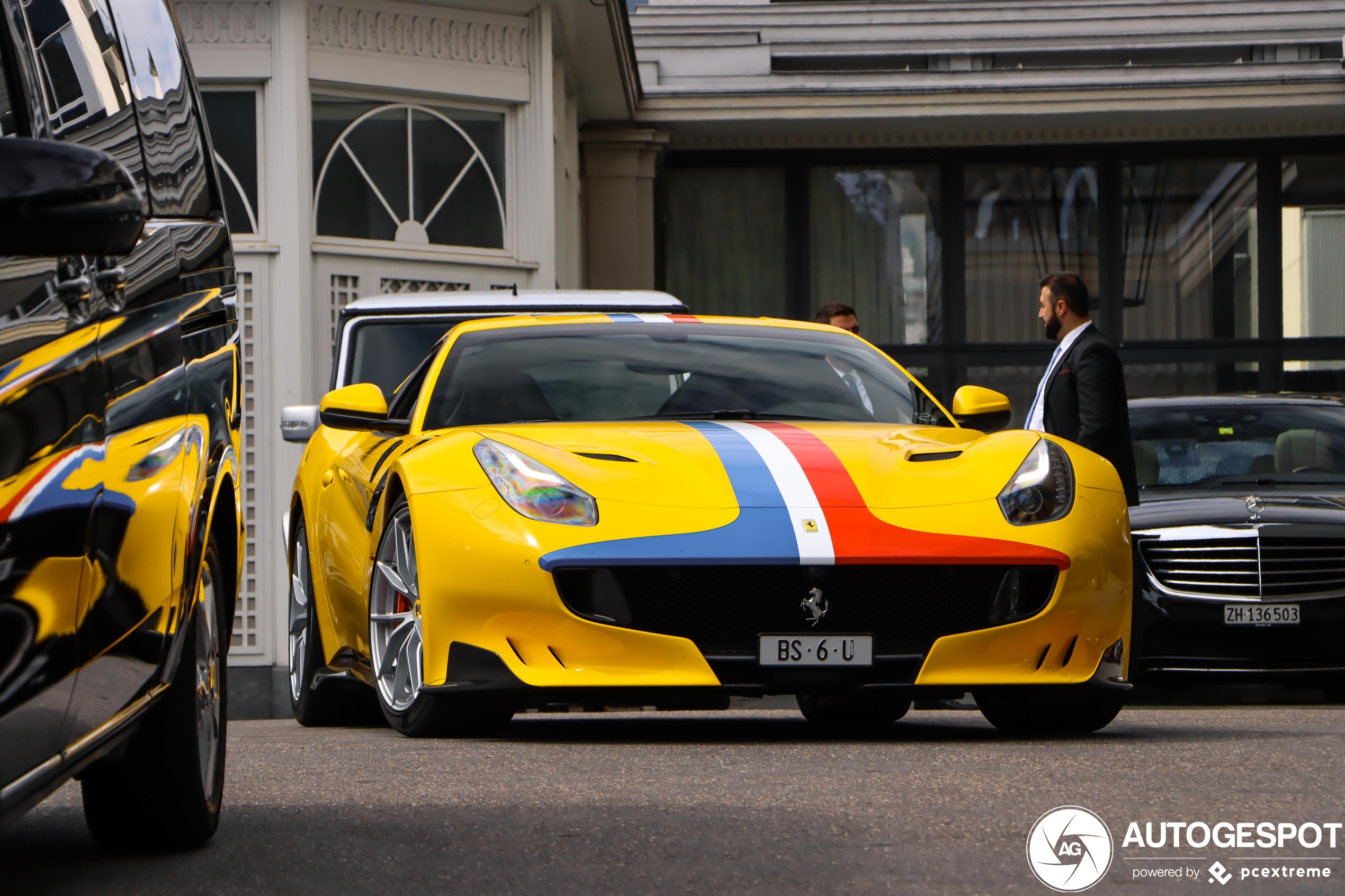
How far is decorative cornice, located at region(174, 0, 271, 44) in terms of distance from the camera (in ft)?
41.6

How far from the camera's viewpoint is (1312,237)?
18016 millimetres

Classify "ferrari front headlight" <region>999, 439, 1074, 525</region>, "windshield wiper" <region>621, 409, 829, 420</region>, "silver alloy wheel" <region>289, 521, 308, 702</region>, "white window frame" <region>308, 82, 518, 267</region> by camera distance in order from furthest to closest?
"white window frame" <region>308, 82, 518, 267</region>
"silver alloy wheel" <region>289, 521, 308, 702</region>
"windshield wiper" <region>621, 409, 829, 420</region>
"ferrari front headlight" <region>999, 439, 1074, 525</region>

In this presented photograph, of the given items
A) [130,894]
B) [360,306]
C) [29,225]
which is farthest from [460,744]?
[360,306]

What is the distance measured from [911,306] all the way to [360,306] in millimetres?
9902

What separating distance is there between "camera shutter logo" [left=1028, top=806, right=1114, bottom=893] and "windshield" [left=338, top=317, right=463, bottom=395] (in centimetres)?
572

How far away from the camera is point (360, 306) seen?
30.2 feet

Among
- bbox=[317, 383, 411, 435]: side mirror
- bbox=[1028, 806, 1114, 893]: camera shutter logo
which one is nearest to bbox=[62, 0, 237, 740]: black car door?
bbox=[1028, 806, 1114, 893]: camera shutter logo

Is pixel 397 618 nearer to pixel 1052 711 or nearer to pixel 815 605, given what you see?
pixel 815 605

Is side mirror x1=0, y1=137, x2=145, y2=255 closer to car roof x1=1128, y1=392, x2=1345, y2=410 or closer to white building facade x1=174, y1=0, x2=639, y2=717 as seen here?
car roof x1=1128, y1=392, x2=1345, y2=410

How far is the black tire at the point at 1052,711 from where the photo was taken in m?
5.83

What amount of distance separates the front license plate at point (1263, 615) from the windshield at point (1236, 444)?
146 cm

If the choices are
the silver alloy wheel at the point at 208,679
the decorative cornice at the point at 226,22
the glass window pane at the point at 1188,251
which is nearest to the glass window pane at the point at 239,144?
the decorative cornice at the point at 226,22

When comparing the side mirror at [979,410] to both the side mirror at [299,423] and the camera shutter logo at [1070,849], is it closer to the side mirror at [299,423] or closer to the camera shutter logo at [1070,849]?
the camera shutter logo at [1070,849]

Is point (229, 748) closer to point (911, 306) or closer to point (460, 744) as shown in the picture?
point (460, 744)
